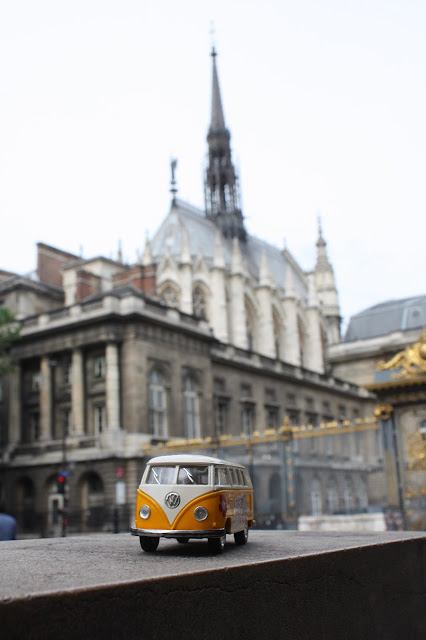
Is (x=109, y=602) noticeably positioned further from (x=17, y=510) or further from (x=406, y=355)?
(x=17, y=510)

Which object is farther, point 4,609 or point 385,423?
point 385,423

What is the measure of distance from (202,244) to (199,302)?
466 inches

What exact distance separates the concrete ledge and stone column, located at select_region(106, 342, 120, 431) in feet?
91.4

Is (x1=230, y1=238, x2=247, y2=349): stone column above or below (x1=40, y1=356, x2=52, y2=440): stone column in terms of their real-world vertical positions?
above

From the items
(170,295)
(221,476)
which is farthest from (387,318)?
(221,476)

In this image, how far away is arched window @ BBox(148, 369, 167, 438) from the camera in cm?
3378

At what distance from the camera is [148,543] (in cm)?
497

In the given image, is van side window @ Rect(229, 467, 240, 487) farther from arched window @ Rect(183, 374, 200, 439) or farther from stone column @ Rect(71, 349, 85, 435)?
arched window @ Rect(183, 374, 200, 439)

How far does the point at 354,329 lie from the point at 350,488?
108ft

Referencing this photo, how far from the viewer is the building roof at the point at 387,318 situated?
62.3 m

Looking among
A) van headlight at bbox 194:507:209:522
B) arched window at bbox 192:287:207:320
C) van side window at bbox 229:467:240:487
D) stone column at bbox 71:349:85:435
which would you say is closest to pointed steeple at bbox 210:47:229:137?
arched window at bbox 192:287:207:320

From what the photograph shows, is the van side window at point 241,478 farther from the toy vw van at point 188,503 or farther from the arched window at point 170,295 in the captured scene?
the arched window at point 170,295

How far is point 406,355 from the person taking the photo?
50.0 feet

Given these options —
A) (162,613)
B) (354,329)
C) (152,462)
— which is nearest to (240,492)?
(152,462)
